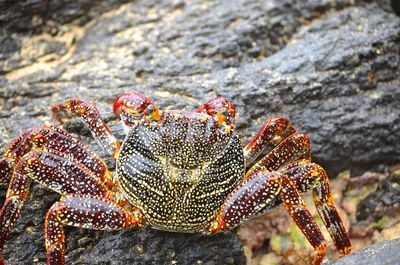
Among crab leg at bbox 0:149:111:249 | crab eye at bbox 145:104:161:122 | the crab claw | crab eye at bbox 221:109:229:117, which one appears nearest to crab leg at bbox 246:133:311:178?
crab eye at bbox 221:109:229:117

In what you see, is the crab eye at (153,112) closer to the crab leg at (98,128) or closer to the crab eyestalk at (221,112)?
the crab eyestalk at (221,112)

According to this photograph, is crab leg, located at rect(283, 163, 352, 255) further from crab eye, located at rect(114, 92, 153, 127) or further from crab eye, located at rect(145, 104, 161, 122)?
crab eye, located at rect(114, 92, 153, 127)

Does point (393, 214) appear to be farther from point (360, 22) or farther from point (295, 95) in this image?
point (360, 22)

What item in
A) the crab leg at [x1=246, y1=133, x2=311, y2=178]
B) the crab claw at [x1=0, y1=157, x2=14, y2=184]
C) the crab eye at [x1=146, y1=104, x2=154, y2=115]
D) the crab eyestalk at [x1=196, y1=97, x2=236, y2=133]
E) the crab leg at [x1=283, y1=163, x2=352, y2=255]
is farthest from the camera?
the crab leg at [x1=246, y1=133, x2=311, y2=178]

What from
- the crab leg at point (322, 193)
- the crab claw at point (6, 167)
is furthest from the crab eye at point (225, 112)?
the crab claw at point (6, 167)

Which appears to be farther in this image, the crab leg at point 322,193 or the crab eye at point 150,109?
the crab leg at point 322,193

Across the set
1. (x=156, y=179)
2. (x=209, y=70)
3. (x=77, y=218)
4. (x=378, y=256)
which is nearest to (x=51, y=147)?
(x=77, y=218)

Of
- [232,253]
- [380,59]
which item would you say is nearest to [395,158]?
[380,59]
